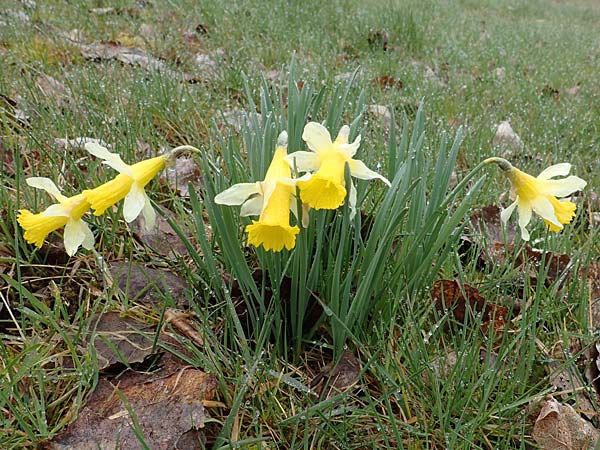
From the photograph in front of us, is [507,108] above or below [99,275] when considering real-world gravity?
below

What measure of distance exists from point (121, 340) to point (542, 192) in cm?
100

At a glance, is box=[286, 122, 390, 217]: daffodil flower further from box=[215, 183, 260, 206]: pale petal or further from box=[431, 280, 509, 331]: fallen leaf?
box=[431, 280, 509, 331]: fallen leaf

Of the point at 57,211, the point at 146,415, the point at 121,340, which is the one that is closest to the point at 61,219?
the point at 57,211

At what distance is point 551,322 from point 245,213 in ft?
2.98

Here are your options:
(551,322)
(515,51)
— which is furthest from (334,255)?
(515,51)

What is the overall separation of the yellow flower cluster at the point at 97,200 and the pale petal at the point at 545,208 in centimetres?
74

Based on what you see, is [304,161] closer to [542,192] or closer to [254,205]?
[254,205]

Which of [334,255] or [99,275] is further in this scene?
[99,275]

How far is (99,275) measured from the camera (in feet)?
4.49

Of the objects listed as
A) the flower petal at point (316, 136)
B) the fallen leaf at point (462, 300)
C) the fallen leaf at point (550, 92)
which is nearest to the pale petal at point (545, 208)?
the fallen leaf at point (462, 300)

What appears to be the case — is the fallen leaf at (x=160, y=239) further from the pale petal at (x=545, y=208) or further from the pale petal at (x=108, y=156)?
the pale petal at (x=545, y=208)

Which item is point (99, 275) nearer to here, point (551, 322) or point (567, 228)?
point (551, 322)

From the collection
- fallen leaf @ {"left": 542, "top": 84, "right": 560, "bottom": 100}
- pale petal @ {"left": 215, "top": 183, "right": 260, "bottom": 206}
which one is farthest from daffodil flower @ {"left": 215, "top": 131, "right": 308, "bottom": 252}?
fallen leaf @ {"left": 542, "top": 84, "right": 560, "bottom": 100}

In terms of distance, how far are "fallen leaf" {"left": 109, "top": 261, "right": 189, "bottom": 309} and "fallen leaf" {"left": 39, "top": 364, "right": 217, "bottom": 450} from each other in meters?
0.25
